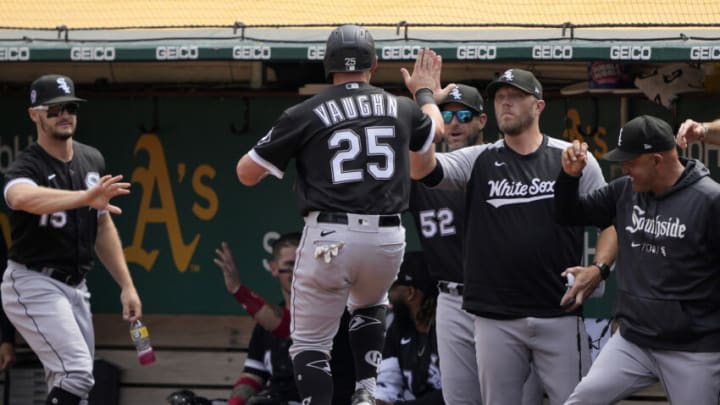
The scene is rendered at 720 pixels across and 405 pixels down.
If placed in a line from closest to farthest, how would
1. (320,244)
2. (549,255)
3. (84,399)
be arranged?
(320,244) < (549,255) < (84,399)

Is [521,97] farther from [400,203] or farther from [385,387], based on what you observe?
[385,387]

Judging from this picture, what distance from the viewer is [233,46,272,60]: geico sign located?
6.71 meters

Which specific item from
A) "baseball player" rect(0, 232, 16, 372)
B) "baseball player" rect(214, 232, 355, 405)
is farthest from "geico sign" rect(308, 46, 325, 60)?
"baseball player" rect(0, 232, 16, 372)

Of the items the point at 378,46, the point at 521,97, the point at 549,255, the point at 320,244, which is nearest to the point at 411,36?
the point at 378,46

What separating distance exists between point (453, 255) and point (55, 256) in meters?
1.92

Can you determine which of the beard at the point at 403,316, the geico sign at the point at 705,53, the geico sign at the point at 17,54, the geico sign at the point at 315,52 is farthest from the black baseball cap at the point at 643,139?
the geico sign at the point at 17,54

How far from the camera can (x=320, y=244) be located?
508 cm

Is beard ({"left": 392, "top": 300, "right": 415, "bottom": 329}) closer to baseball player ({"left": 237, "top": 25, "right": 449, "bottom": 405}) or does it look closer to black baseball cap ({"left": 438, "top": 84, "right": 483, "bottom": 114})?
black baseball cap ({"left": 438, "top": 84, "right": 483, "bottom": 114})

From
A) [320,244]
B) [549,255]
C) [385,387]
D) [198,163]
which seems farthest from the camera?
[198,163]

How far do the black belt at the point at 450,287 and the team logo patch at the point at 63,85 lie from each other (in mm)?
2034

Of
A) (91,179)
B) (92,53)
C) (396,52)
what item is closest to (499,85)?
(396,52)

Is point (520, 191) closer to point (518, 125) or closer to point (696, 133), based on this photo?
point (518, 125)

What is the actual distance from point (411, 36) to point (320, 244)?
2019 millimetres

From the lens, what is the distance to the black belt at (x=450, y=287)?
6266mm
